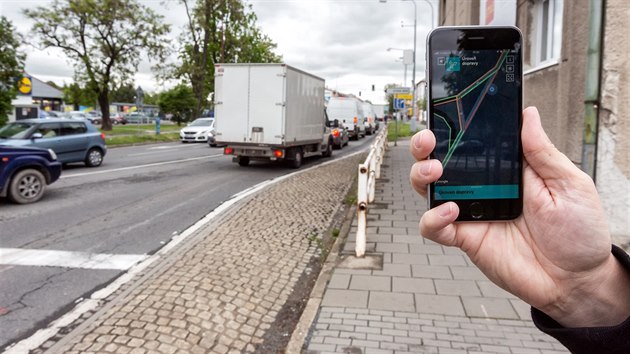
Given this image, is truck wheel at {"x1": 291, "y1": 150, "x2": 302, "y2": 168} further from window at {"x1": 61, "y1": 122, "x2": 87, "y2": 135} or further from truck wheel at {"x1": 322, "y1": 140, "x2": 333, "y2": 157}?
window at {"x1": 61, "y1": 122, "x2": 87, "y2": 135}

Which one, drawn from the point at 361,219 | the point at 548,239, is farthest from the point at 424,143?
the point at 361,219

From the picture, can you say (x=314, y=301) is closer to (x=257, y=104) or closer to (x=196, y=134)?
(x=257, y=104)

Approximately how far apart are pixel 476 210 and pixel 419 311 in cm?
298

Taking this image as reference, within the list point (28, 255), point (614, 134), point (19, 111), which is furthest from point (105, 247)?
point (19, 111)

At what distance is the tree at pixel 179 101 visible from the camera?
1884 inches

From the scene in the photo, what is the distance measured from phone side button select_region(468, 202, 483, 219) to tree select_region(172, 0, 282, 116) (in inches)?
1489

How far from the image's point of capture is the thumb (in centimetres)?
151

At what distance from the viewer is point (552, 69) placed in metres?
7.99

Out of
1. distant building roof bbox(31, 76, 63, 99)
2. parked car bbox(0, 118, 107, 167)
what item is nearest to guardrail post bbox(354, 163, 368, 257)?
parked car bbox(0, 118, 107, 167)

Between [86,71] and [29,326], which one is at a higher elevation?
[86,71]

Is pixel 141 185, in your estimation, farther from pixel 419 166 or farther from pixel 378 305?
pixel 419 166

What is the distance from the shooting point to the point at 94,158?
1523cm

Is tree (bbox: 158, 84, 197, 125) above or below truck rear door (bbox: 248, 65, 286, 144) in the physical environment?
above

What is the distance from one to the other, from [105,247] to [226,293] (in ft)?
8.42
